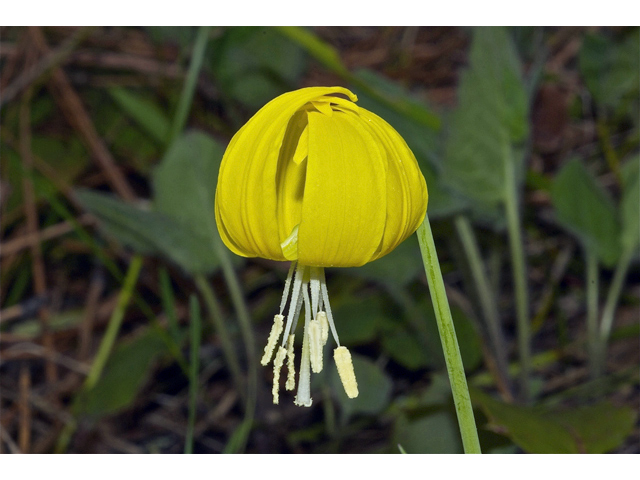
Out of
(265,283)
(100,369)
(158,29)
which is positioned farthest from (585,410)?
(158,29)

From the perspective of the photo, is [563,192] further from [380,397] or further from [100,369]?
[100,369]

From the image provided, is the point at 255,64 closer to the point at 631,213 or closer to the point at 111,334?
the point at 111,334

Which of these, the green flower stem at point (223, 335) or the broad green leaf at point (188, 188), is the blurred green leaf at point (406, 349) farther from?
the broad green leaf at point (188, 188)

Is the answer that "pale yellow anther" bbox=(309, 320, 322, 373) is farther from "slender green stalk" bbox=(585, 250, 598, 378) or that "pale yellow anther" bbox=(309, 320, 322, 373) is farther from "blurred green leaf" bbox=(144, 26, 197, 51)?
"blurred green leaf" bbox=(144, 26, 197, 51)

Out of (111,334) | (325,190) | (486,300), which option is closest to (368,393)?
(486,300)


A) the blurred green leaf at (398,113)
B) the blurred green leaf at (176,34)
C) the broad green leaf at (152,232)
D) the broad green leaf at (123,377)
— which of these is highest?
the blurred green leaf at (176,34)

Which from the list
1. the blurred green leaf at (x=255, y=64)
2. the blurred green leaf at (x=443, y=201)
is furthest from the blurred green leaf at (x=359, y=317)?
the blurred green leaf at (x=255, y=64)

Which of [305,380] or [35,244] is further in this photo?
[35,244]
